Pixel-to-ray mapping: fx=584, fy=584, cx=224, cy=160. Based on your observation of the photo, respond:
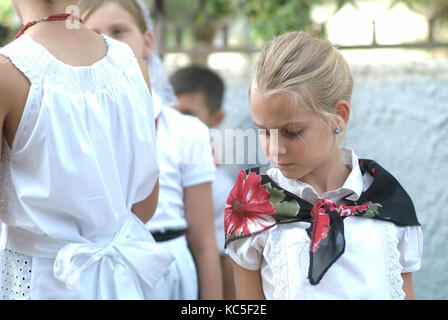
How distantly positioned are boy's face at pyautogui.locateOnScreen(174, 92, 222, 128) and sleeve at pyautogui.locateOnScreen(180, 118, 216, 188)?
88cm

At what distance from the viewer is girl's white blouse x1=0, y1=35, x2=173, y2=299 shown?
1.32 metres

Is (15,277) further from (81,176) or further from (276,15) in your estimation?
(276,15)

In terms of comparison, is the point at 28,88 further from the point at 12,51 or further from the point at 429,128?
the point at 429,128

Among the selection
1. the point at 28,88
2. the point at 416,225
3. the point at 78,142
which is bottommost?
the point at 416,225

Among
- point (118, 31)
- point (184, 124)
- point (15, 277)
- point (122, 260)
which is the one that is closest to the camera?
point (15, 277)

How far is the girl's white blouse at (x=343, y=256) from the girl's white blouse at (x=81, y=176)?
0.31 meters

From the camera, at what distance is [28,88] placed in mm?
1301

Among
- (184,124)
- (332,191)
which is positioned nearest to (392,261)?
(332,191)

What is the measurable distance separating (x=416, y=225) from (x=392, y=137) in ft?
4.56

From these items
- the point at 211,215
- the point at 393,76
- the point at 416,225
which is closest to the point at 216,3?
the point at 393,76

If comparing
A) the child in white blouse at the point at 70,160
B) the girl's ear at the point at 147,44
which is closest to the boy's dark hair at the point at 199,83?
the girl's ear at the point at 147,44

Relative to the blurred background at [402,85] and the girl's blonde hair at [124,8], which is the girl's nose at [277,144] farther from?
the blurred background at [402,85]

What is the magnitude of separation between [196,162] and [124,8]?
0.58m

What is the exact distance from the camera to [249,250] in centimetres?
142
